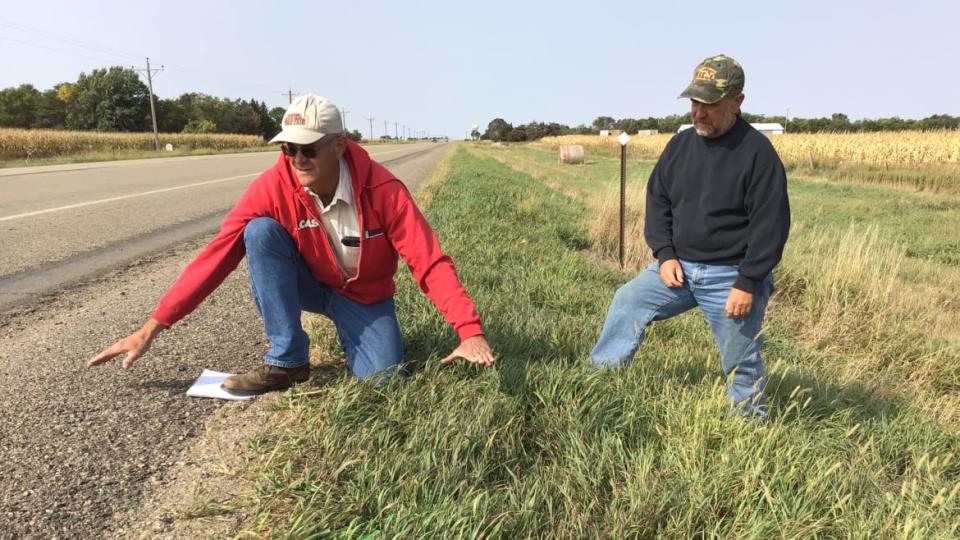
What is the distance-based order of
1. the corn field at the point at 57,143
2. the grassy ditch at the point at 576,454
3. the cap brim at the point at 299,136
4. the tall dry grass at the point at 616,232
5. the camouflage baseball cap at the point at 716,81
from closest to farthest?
the grassy ditch at the point at 576,454, the cap brim at the point at 299,136, the camouflage baseball cap at the point at 716,81, the tall dry grass at the point at 616,232, the corn field at the point at 57,143

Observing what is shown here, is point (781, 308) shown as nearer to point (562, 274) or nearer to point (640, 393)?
point (562, 274)

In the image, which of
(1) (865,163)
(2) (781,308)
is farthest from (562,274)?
(1) (865,163)

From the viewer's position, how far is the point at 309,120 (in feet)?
7.20

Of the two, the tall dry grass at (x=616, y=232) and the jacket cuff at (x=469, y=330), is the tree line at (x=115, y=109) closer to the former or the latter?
the tall dry grass at (x=616, y=232)

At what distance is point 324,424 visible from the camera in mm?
2086

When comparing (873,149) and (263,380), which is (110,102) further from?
(263,380)

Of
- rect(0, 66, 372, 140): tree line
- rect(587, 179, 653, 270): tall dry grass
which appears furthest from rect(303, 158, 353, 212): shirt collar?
rect(0, 66, 372, 140): tree line

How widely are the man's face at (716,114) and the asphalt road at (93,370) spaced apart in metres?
2.44

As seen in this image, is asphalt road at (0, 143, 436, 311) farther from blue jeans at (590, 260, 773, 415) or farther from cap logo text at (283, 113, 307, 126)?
blue jeans at (590, 260, 773, 415)

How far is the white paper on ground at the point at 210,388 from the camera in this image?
8.02 ft

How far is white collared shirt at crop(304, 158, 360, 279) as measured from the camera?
2.44m

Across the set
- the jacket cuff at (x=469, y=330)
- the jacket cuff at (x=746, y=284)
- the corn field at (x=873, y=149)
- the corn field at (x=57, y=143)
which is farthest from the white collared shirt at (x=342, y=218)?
the corn field at (x=57, y=143)

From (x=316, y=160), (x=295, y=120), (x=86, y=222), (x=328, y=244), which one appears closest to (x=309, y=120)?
(x=295, y=120)

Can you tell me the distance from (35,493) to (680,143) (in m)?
2.85
